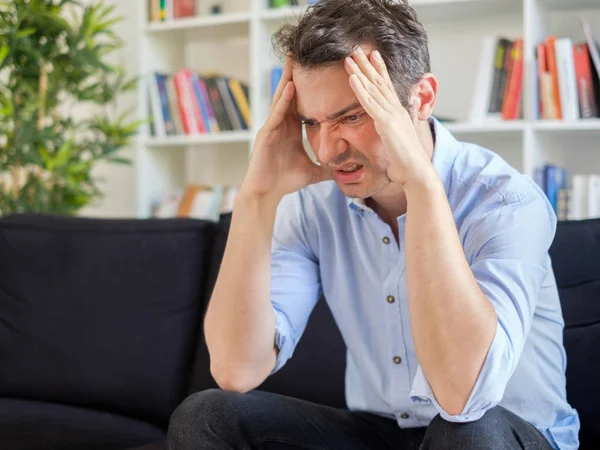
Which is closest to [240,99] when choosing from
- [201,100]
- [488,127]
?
[201,100]

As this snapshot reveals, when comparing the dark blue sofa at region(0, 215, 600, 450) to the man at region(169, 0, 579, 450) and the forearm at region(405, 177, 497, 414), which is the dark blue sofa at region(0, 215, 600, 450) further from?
the forearm at region(405, 177, 497, 414)

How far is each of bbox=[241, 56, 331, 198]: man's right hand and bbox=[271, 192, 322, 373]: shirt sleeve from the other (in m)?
0.10

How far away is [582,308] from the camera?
61.7 inches

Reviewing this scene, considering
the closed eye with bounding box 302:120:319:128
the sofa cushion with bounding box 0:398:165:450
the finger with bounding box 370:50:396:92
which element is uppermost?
the finger with bounding box 370:50:396:92

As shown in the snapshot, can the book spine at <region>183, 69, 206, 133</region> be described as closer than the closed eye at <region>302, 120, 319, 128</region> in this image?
No

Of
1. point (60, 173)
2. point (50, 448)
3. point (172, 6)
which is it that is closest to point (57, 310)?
point (50, 448)

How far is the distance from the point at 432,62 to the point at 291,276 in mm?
1818

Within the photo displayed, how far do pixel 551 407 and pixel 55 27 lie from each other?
7.37 ft

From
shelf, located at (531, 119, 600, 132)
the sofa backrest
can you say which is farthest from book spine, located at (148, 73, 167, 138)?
the sofa backrest

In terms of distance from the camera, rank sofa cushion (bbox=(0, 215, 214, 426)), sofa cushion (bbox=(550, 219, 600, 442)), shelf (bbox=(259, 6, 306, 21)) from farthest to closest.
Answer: shelf (bbox=(259, 6, 306, 21)) < sofa cushion (bbox=(0, 215, 214, 426)) < sofa cushion (bbox=(550, 219, 600, 442))

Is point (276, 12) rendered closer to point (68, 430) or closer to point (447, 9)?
point (447, 9)

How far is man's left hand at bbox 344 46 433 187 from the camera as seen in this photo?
1.19m

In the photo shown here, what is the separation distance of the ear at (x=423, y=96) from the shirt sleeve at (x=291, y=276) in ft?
0.98

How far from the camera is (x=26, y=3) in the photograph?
2.78 metres
